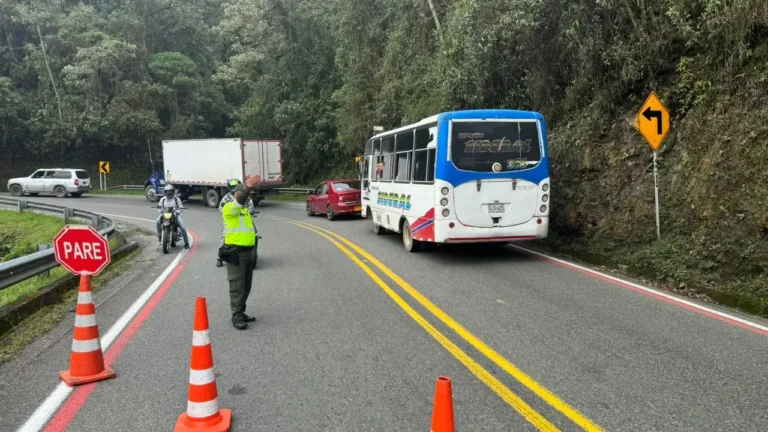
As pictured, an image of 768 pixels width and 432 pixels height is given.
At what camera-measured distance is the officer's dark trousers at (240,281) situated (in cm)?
640

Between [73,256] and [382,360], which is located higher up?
[73,256]

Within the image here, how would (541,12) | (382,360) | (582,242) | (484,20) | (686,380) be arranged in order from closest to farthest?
(686,380), (382,360), (582,242), (541,12), (484,20)

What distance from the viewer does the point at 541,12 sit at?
43.8 ft

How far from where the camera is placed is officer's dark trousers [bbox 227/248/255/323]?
6402 mm

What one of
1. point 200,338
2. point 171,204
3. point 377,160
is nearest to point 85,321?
point 200,338

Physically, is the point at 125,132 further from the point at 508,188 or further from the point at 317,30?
the point at 508,188

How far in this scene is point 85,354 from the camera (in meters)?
4.79

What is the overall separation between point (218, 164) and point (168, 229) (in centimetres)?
1466

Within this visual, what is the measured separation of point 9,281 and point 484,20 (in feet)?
42.4

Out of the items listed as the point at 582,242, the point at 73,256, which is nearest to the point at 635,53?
the point at 582,242

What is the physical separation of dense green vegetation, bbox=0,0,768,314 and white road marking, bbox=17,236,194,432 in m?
7.67

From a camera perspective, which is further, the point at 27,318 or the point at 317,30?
the point at 317,30

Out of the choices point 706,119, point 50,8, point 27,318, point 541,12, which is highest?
point 50,8

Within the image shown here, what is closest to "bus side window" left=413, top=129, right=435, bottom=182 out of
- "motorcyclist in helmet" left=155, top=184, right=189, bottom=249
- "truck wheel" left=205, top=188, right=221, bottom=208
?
"motorcyclist in helmet" left=155, top=184, right=189, bottom=249
